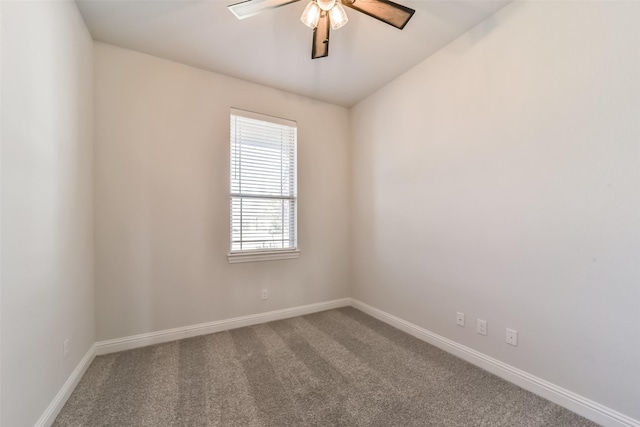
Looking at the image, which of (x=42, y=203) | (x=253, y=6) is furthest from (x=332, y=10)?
(x=42, y=203)

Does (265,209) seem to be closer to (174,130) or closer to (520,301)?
(174,130)

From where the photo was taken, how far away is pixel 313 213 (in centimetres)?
333

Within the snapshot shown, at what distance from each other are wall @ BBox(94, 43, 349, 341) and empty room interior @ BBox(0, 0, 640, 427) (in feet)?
0.06

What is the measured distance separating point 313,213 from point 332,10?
2.10 meters

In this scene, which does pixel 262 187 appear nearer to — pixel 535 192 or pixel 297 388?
pixel 297 388

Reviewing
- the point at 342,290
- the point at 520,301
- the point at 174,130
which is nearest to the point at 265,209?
the point at 174,130

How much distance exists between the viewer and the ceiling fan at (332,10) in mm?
1621

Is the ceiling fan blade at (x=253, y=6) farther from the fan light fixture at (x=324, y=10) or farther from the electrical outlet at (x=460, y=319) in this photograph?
the electrical outlet at (x=460, y=319)

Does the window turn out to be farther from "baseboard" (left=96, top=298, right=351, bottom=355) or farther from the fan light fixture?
the fan light fixture

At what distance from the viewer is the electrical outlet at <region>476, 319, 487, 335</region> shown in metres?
2.07

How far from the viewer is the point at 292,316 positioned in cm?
314

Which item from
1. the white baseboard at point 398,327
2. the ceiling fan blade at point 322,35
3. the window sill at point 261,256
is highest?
the ceiling fan blade at point 322,35

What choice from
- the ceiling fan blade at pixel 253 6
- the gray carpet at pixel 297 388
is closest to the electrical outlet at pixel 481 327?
the gray carpet at pixel 297 388

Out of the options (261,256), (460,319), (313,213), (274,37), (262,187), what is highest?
(274,37)
